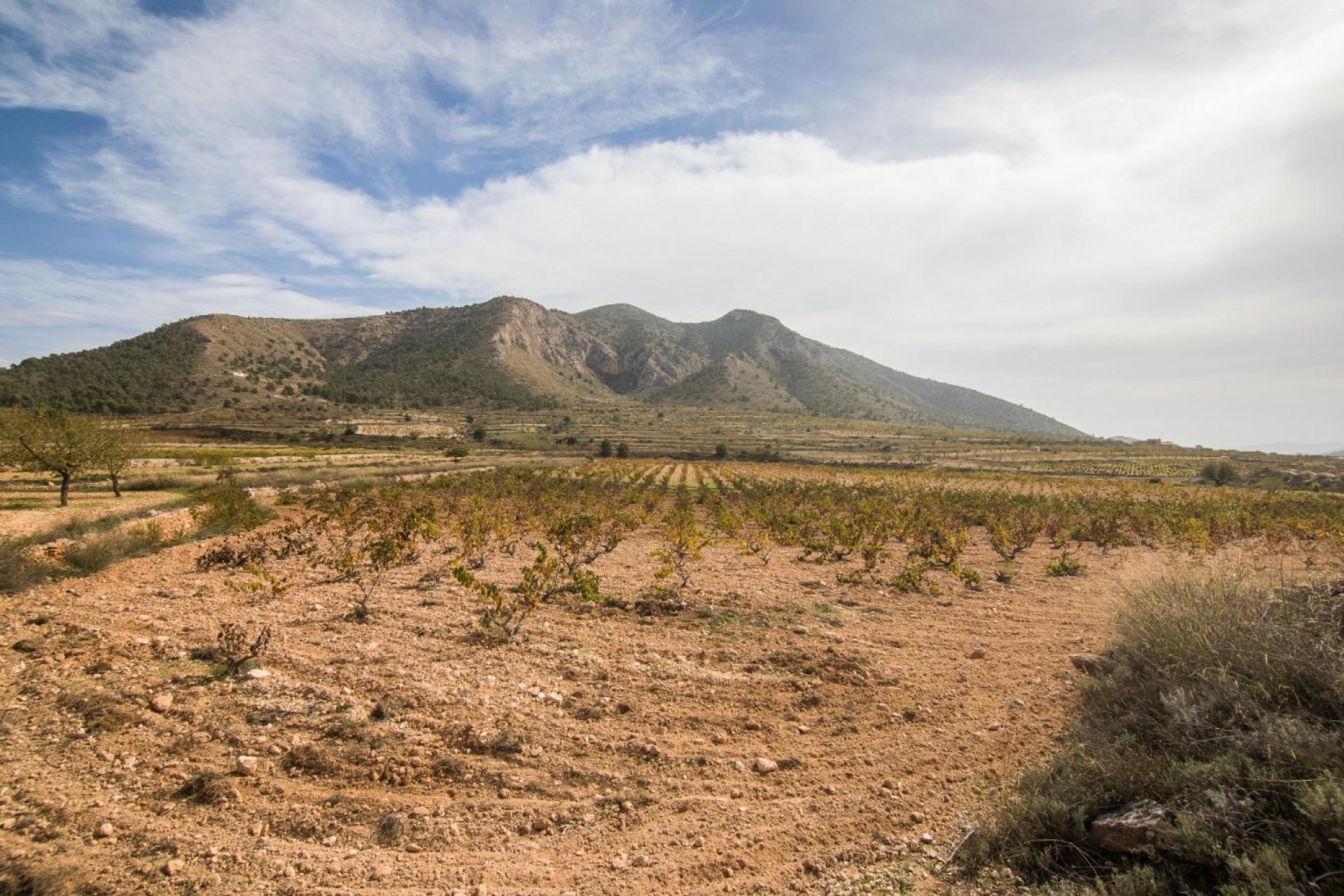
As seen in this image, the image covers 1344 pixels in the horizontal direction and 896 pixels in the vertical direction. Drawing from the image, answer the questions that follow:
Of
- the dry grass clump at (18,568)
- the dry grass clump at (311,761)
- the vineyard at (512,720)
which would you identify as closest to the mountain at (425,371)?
the dry grass clump at (18,568)

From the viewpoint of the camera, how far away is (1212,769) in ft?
12.2

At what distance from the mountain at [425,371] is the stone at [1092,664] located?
4091 inches

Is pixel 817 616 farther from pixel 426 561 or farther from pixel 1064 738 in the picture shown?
pixel 426 561

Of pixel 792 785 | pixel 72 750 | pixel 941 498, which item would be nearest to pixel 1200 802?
pixel 792 785

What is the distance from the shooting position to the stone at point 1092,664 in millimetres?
6891

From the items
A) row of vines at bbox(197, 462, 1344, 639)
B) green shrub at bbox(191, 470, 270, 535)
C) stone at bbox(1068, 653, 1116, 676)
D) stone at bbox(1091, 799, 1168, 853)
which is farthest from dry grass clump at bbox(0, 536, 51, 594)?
stone at bbox(1068, 653, 1116, 676)

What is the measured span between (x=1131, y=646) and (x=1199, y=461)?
110 meters

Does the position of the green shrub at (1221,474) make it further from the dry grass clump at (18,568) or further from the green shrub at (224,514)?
the dry grass clump at (18,568)

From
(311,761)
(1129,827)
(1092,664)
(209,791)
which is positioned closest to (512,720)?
(311,761)

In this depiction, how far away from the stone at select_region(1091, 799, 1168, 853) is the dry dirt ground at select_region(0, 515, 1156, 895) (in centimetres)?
101

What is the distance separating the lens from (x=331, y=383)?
118500mm

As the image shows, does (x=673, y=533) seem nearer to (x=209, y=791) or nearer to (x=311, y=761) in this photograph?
(x=311, y=761)

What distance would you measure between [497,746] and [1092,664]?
7477 mm

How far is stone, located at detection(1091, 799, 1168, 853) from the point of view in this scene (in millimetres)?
3592
